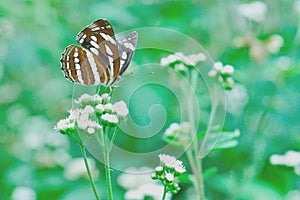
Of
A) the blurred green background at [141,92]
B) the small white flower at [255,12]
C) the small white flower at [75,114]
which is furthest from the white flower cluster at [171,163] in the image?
the small white flower at [255,12]

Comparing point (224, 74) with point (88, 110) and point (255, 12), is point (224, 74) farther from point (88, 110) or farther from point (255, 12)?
point (255, 12)

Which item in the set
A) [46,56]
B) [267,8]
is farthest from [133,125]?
[267,8]

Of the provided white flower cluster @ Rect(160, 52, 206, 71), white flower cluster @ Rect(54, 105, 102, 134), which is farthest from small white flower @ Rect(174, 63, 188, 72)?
white flower cluster @ Rect(54, 105, 102, 134)

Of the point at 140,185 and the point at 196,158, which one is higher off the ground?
the point at 140,185

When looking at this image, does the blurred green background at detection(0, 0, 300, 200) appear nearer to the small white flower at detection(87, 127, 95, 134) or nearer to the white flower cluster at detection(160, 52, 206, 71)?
the white flower cluster at detection(160, 52, 206, 71)

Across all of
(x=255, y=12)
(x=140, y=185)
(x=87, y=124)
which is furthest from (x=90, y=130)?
(x=255, y=12)

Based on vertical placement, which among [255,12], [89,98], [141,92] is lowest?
[89,98]
